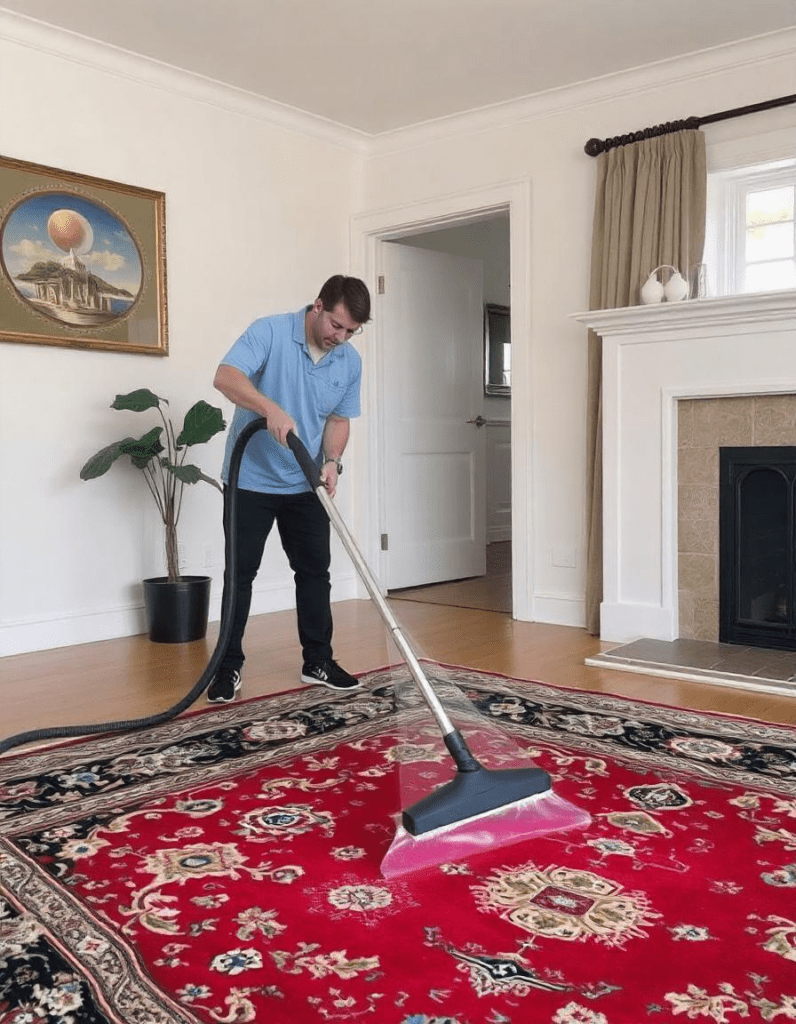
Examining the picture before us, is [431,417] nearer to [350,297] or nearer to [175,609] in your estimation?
[175,609]

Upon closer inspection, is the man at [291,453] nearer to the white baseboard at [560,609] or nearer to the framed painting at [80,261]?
the framed painting at [80,261]

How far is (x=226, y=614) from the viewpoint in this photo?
284 cm

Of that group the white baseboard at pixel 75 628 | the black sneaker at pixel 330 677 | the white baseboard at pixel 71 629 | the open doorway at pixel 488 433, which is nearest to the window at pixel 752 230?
the open doorway at pixel 488 433

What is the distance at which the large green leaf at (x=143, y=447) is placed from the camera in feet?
12.5

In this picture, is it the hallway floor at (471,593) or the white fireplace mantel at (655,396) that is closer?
the white fireplace mantel at (655,396)

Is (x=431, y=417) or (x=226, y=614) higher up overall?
(x=431, y=417)

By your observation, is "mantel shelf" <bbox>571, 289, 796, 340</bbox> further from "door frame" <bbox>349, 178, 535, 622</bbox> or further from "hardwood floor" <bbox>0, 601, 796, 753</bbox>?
"hardwood floor" <bbox>0, 601, 796, 753</bbox>

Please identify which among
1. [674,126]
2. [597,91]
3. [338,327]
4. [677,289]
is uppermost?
[597,91]

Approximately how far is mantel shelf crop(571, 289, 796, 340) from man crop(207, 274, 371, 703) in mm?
1285

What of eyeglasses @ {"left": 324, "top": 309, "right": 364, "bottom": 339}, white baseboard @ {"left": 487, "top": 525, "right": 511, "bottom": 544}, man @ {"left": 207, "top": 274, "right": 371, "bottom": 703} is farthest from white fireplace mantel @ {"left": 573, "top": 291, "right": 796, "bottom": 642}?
white baseboard @ {"left": 487, "top": 525, "right": 511, "bottom": 544}

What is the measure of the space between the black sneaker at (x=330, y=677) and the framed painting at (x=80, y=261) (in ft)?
5.58

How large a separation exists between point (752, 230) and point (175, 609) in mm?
2827

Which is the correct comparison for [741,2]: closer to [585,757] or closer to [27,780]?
[585,757]

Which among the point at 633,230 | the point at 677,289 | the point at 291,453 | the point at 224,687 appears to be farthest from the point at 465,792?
the point at 633,230
